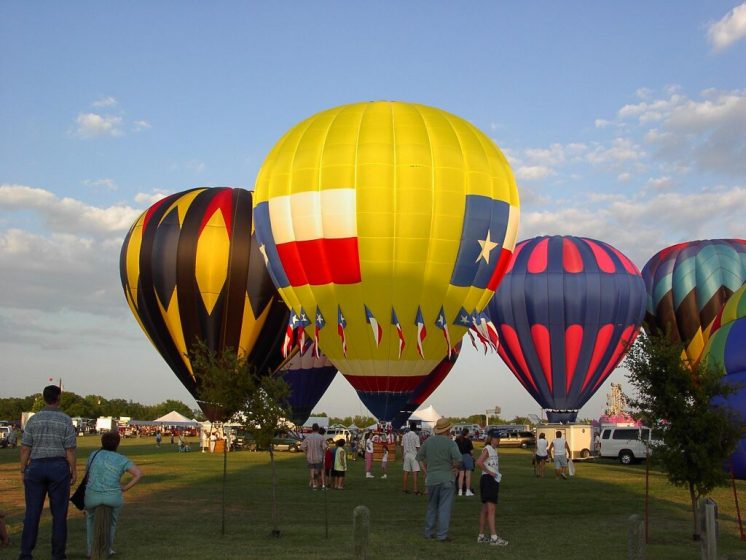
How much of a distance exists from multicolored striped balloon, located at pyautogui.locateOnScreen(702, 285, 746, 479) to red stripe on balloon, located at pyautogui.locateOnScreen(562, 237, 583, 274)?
18223mm

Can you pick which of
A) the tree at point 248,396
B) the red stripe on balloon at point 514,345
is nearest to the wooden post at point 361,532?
the tree at point 248,396

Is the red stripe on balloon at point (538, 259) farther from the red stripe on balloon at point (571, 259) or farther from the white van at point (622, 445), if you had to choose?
the white van at point (622, 445)

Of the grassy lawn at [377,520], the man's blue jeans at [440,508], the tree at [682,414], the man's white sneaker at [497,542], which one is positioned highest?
the tree at [682,414]

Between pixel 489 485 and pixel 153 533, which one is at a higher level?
pixel 489 485

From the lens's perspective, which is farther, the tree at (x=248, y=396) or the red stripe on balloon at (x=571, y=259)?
the red stripe on balloon at (x=571, y=259)

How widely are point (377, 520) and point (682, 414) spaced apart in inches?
227

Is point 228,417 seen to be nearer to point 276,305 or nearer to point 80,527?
point 80,527

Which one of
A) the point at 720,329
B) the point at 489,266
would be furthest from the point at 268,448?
the point at 489,266

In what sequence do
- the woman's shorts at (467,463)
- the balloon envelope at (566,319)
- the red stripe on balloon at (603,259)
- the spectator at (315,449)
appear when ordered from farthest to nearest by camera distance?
the red stripe on balloon at (603,259) → the balloon envelope at (566,319) → the spectator at (315,449) → the woman's shorts at (467,463)

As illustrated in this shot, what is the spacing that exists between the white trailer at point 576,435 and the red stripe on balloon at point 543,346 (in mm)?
2060

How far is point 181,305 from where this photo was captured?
119 feet

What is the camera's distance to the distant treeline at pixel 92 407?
14925cm

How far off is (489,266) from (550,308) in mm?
12410

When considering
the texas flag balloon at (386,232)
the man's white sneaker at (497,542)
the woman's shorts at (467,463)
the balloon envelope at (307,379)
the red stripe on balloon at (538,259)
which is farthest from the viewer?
the balloon envelope at (307,379)
